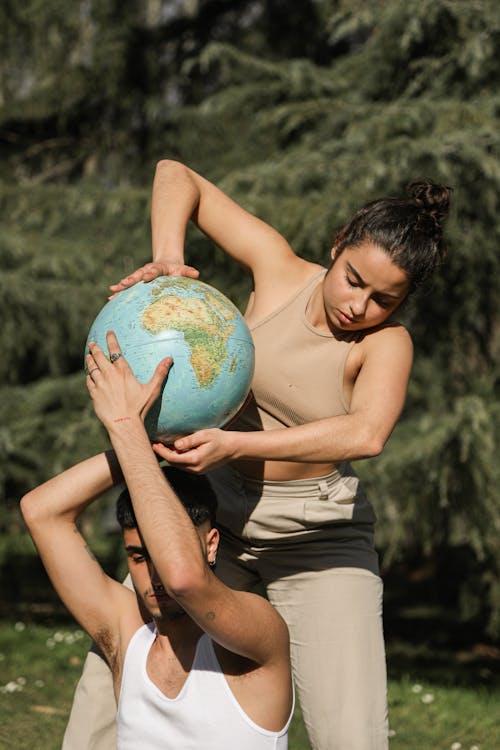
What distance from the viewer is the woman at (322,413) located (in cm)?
305

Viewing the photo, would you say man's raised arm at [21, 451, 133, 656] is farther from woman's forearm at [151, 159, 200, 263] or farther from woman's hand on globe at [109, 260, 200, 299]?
woman's forearm at [151, 159, 200, 263]

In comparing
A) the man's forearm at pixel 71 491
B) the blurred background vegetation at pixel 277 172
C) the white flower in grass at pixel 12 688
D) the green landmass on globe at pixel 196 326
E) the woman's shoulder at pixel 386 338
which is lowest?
the white flower in grass at pixel 12 688

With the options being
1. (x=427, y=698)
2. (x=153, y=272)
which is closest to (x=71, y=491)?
(x=153, y=272)

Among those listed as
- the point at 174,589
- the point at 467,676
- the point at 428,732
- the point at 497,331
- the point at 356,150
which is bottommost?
the point at 467,676

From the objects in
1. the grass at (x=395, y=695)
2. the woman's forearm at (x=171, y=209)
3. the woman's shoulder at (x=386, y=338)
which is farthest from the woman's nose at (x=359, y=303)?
the grass at (x=395, y=695)

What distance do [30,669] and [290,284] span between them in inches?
192

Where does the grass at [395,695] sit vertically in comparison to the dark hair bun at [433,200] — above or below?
below

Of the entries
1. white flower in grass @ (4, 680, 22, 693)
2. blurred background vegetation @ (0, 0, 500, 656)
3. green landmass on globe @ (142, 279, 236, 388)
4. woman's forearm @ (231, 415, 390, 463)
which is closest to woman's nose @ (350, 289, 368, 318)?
woman's forearm @ (231, 415, 390, 463)

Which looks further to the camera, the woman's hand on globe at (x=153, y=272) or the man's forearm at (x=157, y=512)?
the woman's hand on globe at (x=153, y=272)

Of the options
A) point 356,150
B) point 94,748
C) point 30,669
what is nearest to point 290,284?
point 94,748

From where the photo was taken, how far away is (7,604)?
10062mm

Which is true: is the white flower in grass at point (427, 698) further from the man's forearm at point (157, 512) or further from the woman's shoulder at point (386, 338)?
the man's forearm at point (157, 512)

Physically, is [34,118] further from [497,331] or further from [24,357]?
[497,331]

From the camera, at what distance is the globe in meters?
2.73
